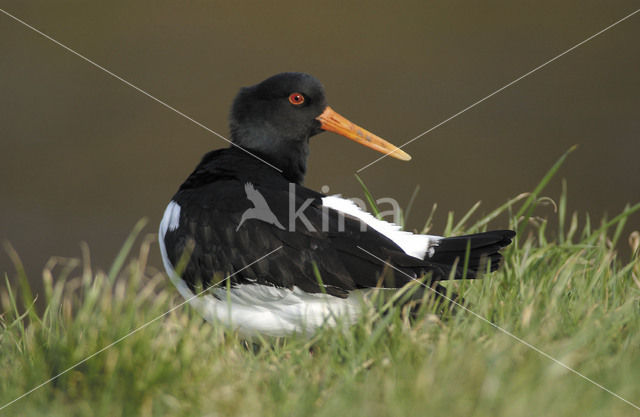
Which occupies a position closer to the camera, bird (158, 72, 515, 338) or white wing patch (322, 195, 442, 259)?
bird (158, 72, 515, 338)

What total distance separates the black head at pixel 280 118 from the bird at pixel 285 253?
0.34 m

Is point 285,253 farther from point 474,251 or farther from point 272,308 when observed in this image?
point 474,251

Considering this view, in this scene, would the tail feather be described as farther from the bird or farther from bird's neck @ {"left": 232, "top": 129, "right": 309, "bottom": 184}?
bird's neck @ {"left": 232, "top": 129, "right": 309, "bottom": 184}

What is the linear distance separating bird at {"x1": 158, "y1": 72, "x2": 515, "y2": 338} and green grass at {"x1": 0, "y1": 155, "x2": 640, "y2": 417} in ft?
0.70

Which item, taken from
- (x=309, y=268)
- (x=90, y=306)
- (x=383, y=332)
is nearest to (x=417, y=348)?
(x=383, y=332)

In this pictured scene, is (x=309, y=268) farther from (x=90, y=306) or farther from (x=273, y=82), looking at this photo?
(x=273, y=82)

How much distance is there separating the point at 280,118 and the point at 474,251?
1360mm

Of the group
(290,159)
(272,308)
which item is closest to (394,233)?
(272,308)

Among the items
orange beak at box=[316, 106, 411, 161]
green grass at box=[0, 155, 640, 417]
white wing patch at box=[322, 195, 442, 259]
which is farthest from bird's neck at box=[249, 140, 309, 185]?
green grass at box=[0, 155, 640, 417]

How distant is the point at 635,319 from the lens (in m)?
2.63

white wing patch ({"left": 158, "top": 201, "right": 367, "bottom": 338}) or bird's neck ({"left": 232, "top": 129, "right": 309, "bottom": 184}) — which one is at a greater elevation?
bird's neck ({"left": 232, "top": 129, "right": 309, "bottom": 184})

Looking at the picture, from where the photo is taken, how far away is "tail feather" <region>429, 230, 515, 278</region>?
3.01 m

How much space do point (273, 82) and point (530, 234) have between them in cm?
154

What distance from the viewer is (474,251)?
304 cm
